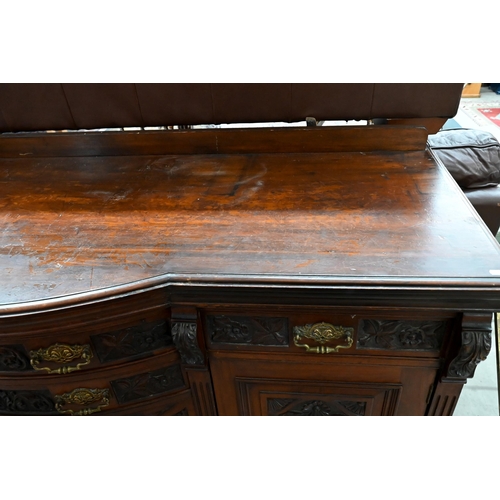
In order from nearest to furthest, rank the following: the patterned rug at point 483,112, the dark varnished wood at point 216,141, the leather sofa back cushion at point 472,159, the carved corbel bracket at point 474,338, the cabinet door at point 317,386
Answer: the carved corbel bracket at point 474,338, the cabinet door at point 317,386, the dark varnished wood at point 216,141, the leather sofa back cushion at point 472,159, the patterned rug at point 483,112

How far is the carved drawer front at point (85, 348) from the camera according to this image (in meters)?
0.59

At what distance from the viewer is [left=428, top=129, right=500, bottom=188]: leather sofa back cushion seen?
1.08 meters

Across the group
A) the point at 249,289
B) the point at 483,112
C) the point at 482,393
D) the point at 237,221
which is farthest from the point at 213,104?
the point at 483,112

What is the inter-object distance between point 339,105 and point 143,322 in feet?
2.16

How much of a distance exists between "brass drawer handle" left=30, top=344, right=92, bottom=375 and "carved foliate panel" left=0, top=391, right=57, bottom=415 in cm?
9

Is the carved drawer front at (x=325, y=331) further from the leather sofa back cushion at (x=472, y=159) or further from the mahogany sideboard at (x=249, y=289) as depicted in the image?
the leather sofa back cushion at (x=472, y=159)

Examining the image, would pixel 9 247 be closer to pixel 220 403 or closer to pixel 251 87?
pixel 220 403

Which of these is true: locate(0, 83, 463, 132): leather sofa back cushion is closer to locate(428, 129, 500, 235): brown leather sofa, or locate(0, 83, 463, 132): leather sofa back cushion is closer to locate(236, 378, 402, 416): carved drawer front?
locate(428, 129, 500, 235): brown leather sofa

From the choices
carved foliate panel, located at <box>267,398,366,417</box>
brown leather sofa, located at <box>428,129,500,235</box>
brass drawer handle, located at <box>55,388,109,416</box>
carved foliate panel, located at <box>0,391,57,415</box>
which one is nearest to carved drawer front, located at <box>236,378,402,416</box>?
carved foliate panel, located at <box>267,398,366,417</box>

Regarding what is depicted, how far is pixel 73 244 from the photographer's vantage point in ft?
2.08

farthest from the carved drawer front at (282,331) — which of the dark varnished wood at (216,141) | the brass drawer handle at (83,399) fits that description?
the dark varnished wood at (216,141)

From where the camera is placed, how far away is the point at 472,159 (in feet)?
3.57

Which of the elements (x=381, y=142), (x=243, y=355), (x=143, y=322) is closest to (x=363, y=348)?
(x=243, y=355)

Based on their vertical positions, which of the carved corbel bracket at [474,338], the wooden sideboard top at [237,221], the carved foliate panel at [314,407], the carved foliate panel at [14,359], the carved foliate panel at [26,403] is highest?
the wooden sideboard top at [237,221]
